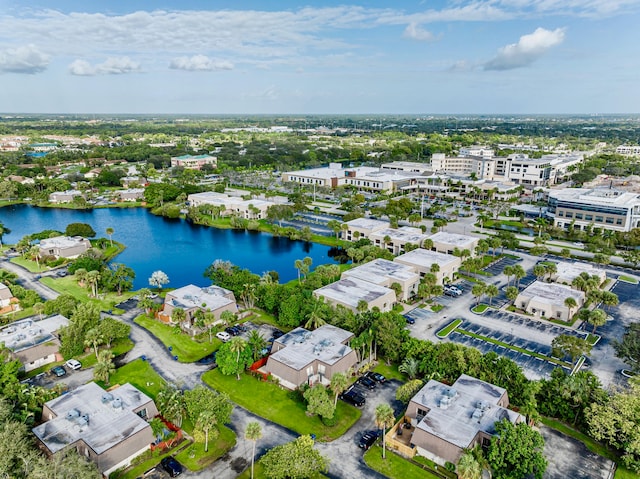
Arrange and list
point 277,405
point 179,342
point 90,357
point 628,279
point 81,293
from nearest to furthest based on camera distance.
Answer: point 277,405
point 90,357
point 179,342
point 81,293
point 628,279

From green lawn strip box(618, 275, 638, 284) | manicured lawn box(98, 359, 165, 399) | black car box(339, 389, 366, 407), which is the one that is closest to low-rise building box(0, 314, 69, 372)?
manicured lawn box(98, 359, 165, 399)

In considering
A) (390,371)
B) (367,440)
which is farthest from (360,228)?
(367,440)

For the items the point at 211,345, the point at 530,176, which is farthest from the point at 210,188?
the point at 530,176

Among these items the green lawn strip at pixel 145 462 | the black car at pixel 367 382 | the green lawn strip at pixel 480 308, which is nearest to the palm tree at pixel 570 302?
the green lawn strip at pixel 480 308

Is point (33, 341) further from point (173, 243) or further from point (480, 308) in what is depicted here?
point (480, 308)

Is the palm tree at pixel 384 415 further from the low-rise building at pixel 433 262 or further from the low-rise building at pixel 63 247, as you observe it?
the low-rise building at pixel 63 247

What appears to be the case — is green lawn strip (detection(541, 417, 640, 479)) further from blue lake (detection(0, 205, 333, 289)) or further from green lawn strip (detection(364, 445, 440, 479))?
blue lake (detection(0, 205, 333, 289))
